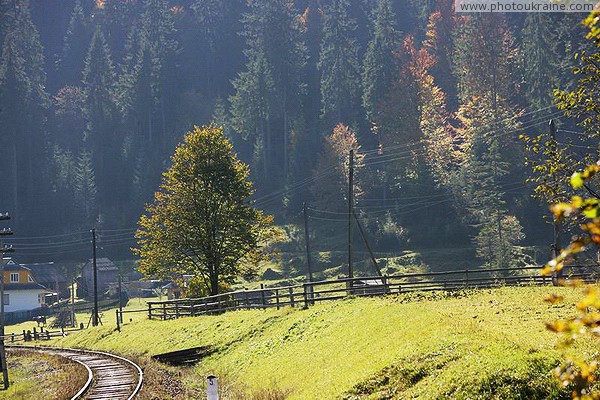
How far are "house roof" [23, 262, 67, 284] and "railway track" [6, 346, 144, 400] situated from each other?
68.4 meters

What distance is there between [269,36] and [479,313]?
118 m

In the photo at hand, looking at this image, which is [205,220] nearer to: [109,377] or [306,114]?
[109,377]

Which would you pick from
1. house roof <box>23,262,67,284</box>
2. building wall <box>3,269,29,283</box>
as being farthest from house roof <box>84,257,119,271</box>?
building wall <box>3,269,29,283</box>

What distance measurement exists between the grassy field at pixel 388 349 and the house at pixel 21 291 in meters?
68.4

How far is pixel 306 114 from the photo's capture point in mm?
133375

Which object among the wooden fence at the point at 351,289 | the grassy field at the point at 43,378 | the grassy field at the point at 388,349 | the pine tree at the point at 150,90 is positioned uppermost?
the pine tree at the point at 150,90

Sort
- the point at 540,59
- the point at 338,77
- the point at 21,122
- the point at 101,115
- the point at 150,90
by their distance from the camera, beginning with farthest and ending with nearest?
the point at 101,115 → the point at 150,90 → the point at 21,122 → the point at 338,77 → the point at 540,59

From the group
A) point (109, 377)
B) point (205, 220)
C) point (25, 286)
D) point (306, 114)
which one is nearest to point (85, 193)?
point (25, 286)

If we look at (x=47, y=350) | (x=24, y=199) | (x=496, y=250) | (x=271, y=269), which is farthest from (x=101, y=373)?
(x=24, y=199)

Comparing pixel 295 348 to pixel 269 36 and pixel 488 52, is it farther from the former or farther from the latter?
pixel 269 36

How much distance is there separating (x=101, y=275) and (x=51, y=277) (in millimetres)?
7275

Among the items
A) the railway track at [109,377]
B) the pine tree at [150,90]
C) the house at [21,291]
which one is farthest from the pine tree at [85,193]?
the railway track at [109,377]

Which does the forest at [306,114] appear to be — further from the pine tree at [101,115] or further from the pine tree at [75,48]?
the pine tree at [75,48]

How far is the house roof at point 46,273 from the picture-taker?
349ft
